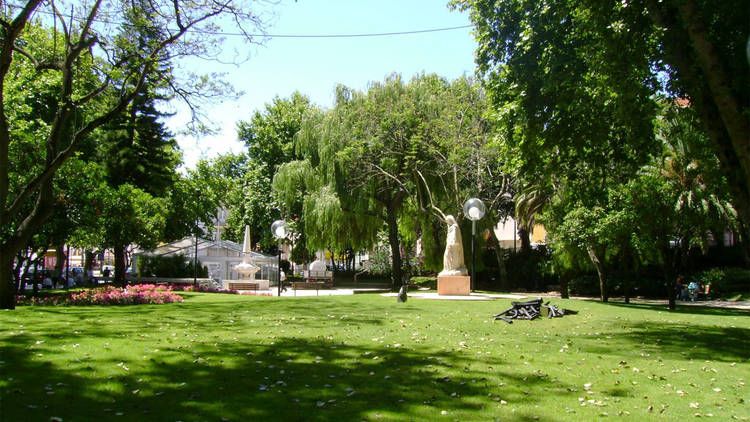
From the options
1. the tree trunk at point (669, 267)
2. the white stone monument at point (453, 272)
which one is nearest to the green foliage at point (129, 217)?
the white stone monument at point (453, 272)

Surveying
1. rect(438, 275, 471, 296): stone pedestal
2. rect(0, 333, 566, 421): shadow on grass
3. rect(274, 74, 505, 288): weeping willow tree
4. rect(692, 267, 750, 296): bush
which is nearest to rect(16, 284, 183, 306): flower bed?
rect(0, 333, 566, 421): shadow on grass

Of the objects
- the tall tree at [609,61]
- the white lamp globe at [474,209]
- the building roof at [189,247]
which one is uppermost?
the tall tree at [609,61]

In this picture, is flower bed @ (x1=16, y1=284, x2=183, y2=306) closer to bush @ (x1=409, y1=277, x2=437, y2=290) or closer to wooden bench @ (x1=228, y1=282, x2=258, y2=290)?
wooden bench @ (x1=228, y1=282, x2=258, y2=290)

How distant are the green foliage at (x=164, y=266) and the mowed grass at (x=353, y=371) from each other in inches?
1055

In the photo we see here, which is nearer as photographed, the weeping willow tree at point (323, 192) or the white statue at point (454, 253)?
the white statue at point (454, 253)

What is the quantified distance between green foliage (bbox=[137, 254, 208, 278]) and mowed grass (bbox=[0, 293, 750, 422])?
26797 millimetres

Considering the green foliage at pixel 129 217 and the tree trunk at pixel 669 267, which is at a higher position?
the green foliage at pixel 129 217

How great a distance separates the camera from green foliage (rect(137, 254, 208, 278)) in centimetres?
3694

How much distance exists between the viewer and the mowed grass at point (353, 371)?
16.6 ft

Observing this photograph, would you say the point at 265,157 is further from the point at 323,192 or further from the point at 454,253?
the point at 454,253

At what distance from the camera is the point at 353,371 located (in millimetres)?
6703

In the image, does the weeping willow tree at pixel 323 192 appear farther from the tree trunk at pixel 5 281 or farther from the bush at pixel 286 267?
the bush at pixel 286 267

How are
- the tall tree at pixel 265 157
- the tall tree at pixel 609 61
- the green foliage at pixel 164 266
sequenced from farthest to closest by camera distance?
the tall tree at pixel 265 157
the green foliage at pixel 164 266
the tall tree at pixel 609 61

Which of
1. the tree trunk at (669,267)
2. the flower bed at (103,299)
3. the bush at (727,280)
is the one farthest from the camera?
the bush at (727,280)
